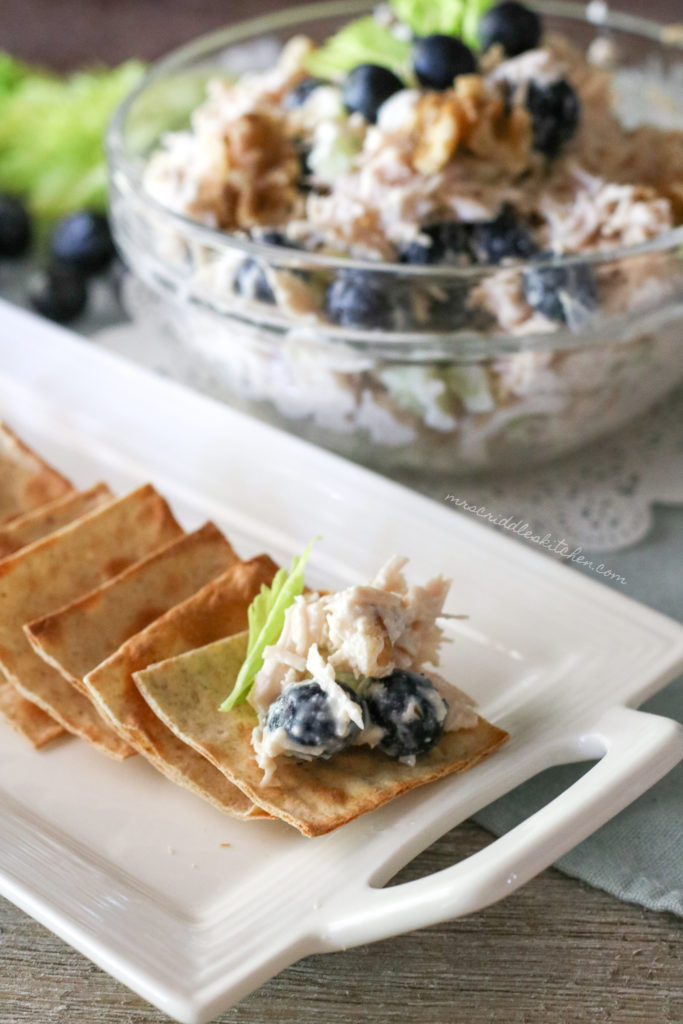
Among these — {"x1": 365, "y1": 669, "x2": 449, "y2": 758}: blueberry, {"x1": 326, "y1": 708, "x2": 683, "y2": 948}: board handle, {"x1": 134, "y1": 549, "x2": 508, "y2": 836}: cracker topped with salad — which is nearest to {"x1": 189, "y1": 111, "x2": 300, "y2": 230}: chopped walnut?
{"x1": 134, "y1": 549, "x2": 508, "y2": 836}: cracker topped with salad

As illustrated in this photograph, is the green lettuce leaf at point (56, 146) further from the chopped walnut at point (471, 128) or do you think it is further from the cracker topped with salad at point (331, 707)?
the cracker topped with salad at point (331, 707)

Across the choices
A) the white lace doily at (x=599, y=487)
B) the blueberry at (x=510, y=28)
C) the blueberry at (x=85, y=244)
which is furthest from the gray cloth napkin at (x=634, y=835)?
the blueberry at (x=85, y=244)

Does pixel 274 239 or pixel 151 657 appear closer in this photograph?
pixel 151 657

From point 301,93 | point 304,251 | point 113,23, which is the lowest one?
point 113,23

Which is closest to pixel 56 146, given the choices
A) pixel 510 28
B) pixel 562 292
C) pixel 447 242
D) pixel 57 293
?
pixel 57 293

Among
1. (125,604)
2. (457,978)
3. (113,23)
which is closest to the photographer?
(457,978)

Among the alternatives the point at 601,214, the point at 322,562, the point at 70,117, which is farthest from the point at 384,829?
the point at 70,117

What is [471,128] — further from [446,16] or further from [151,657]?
[151,657]
